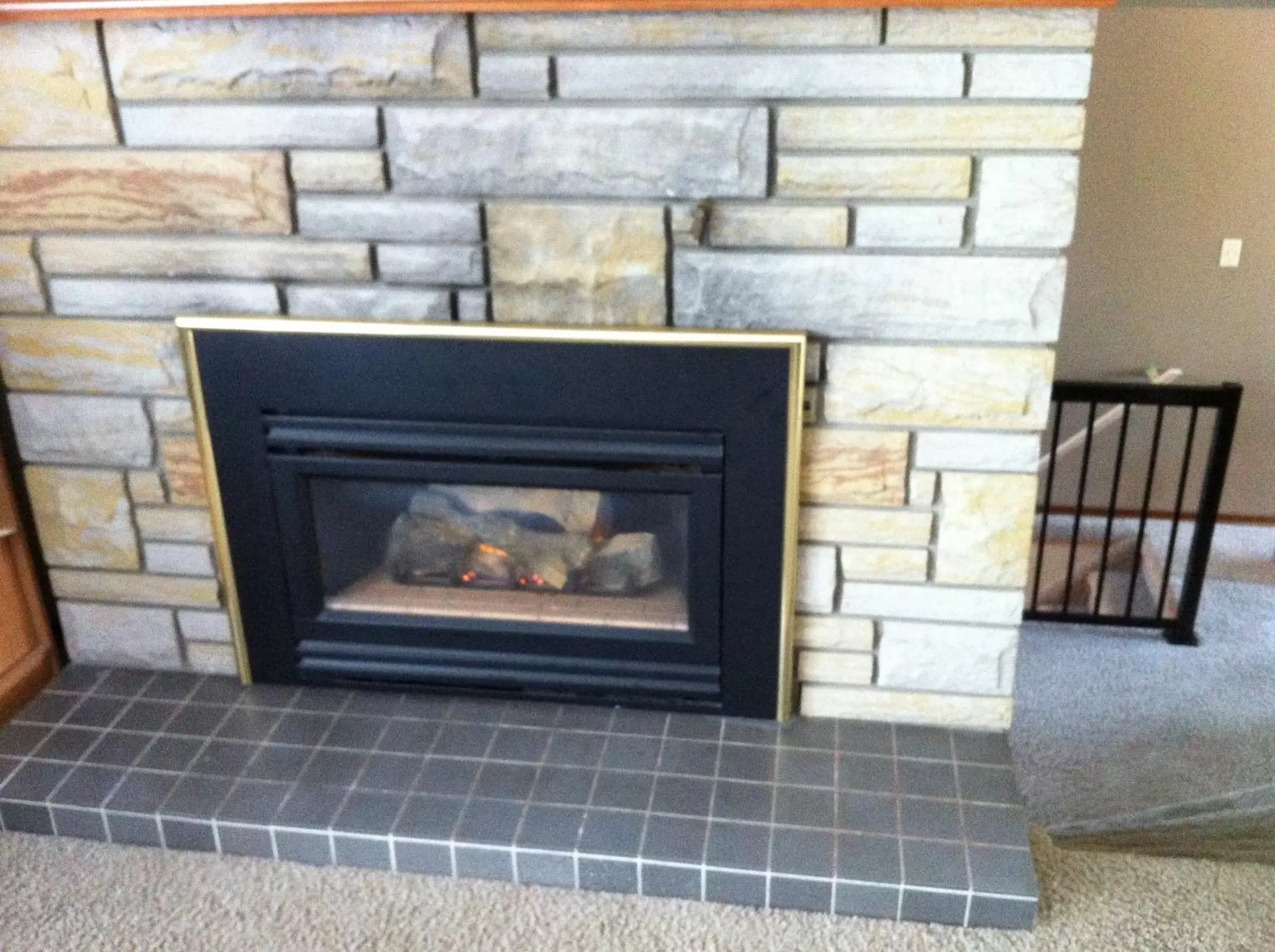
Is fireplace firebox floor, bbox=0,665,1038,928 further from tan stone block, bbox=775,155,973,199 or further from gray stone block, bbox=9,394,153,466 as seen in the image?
tan stone block, bbox=775,155,973,199

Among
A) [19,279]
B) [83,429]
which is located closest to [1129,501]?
[83,429]

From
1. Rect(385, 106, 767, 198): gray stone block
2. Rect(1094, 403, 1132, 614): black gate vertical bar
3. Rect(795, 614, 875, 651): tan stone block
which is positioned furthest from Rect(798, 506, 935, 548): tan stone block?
Rect(1094, 403, 1132, 614): black gate vertical bar

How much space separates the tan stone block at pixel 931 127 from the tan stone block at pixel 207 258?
2.22 ft

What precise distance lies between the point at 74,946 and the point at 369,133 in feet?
4.02

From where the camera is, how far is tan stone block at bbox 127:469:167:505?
6.23 ft

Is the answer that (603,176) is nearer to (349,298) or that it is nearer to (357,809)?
(349,298)

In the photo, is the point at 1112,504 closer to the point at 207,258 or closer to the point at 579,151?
the point at 579,151

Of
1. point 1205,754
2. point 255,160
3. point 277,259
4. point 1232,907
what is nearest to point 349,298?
point 277,259

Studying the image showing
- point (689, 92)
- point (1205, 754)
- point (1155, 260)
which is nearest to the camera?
point (689, 92)

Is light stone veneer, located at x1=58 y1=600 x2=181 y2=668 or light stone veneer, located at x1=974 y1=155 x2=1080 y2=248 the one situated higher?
light stone veneer, located at x1=974 y1=155 x2=1080 y2=248

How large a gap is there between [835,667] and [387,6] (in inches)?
47.9

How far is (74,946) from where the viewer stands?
1.56m

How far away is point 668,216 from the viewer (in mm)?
1599

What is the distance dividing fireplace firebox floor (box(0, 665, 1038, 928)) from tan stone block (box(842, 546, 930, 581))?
0.28m
